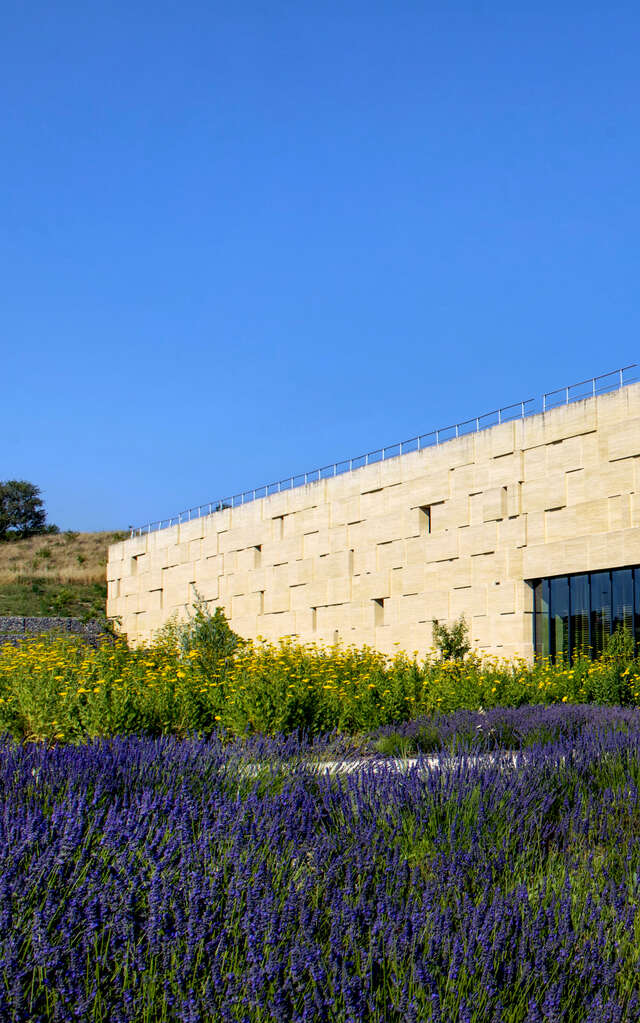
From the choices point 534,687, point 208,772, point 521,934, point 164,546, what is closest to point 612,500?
point 534,687

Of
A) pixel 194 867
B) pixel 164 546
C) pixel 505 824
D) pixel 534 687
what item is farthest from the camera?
pixel 164 546

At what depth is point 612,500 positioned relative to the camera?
20.4 meters

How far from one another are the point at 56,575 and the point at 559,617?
36344 millimetres

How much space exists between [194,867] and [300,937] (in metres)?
0.58

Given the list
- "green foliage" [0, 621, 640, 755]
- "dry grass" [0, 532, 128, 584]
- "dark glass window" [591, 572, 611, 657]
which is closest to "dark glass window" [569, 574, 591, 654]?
"dark glass window" [591, 572, 611, 657]

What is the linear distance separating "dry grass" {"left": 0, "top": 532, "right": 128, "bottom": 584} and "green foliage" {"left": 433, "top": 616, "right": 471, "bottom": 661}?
32.0m

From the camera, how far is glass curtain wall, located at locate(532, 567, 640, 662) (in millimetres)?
20562

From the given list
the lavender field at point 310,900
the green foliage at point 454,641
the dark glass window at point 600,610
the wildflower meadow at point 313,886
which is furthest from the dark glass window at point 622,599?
the lavender field at point 310,900

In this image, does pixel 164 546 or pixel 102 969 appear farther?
pixel 164 546

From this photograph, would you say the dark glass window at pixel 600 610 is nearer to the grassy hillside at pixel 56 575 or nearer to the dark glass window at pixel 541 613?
the dark glass window at pixel 541 613

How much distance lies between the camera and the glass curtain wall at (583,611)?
20562 millimetres

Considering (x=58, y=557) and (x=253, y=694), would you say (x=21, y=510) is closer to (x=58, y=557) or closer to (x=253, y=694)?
(x=58, y=557)

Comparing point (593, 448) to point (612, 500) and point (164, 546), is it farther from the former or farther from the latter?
point (164, 546)

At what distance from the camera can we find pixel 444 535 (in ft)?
80.8
